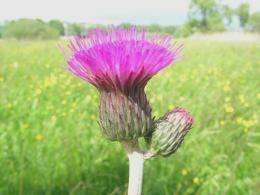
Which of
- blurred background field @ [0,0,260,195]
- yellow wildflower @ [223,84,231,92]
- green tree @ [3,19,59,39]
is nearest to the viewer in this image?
blurred background field @ [0,0,260,195]

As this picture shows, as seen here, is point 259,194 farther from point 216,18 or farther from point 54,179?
point 216,18

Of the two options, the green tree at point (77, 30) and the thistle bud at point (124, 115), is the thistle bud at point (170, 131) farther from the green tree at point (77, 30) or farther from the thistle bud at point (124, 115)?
the green tree at point (77, 30)

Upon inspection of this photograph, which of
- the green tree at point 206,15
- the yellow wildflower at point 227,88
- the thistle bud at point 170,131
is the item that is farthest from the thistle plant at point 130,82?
the green tree at point 206,15

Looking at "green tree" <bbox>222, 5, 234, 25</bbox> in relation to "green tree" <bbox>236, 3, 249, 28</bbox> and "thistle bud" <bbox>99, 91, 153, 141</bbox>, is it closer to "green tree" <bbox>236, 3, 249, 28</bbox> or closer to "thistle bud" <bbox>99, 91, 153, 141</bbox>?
"green tree" <bbox>236, 3, 249, 28</bbox>

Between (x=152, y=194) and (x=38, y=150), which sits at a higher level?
(x=38, y=150)

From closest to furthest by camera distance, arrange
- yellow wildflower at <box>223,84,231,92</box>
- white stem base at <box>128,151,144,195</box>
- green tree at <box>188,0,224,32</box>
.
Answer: white stem base at <box>128,151,144,195</box> → yellow wildflower at <box>223,84,231,92</box> → green tree at <box>188,0,224,32</box>

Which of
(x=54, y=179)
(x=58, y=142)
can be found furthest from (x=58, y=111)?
(x=54, y=179)

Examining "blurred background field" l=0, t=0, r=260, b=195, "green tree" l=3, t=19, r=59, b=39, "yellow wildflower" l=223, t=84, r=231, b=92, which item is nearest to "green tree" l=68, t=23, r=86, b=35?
"blurred background field" l=0, t=0, r=260, b=195
